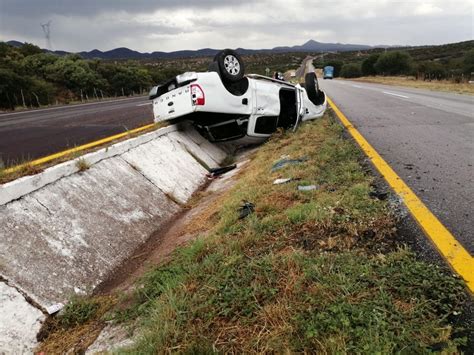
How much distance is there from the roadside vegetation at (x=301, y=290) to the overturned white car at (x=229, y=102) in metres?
3.90

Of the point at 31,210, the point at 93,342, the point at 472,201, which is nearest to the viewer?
the point at 93,342

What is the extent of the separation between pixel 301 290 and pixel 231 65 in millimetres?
6529

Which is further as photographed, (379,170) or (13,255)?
(379,170)

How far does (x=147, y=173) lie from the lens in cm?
616

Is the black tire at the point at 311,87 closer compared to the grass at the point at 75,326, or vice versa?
Result: the grass at the point at 75,326

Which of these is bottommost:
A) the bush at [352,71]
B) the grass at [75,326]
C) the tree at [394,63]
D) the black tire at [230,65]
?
the bush at [352,71]

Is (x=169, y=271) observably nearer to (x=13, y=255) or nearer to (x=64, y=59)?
(x=13, y=255)

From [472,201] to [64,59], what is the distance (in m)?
40.4

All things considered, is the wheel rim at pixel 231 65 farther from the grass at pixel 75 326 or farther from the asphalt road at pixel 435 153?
the grass at pixel 75 326

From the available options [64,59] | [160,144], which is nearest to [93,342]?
[160,144]

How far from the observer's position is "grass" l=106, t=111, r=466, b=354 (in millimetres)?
2092

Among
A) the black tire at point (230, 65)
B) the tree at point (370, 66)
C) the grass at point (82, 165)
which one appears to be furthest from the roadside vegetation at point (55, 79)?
the tree at point (370, 66)

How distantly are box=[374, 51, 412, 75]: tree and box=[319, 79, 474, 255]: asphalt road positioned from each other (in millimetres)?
53275

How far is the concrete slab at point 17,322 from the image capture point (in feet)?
9.41
